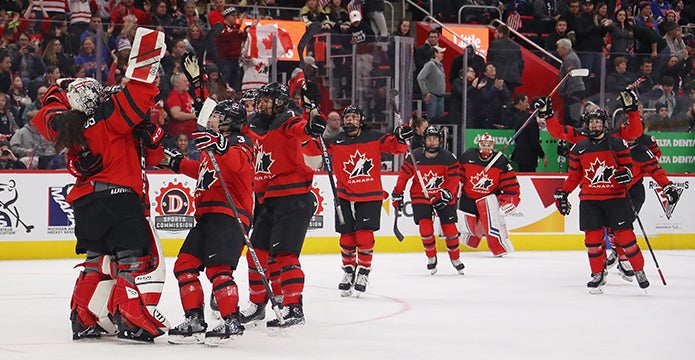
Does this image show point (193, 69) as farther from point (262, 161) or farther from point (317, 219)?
point (317, 219)

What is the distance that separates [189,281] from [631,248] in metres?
4.35

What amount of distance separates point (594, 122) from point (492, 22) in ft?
28.3

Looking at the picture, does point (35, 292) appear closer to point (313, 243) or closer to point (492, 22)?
point (313, 243)

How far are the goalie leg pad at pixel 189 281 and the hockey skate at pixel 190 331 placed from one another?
5 centimetres

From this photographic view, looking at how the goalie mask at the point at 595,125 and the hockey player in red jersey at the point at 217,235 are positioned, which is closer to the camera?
the hockey player in red jersey at the point at 217,235

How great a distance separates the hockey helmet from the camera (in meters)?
12.3

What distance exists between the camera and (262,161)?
22.3ft

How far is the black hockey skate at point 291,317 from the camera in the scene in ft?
21.2

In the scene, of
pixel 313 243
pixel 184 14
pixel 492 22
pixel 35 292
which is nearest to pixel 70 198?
pixel 35 292

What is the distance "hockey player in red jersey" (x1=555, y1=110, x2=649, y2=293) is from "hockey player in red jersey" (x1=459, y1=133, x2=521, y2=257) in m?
3.30

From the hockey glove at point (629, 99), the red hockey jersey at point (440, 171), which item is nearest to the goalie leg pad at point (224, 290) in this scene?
the hockey glove at point (629, 99)

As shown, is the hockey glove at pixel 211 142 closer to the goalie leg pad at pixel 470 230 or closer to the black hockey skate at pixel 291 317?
the black hockey skate at pixel 291 317

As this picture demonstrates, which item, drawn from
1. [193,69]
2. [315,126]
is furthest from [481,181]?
[193,69]

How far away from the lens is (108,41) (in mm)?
11258
